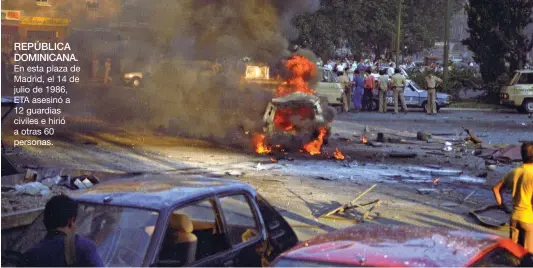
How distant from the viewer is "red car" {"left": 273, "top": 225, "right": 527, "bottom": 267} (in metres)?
3.75

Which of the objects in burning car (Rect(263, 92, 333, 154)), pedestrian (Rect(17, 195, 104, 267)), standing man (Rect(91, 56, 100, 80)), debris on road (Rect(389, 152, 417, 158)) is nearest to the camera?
pedestrian (Rect(17, 195, 104, 267))

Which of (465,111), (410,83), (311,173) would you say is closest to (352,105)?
(410,83)

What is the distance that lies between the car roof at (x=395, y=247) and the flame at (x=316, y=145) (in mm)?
11433

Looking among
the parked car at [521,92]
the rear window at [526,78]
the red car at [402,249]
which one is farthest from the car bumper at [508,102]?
the red car at [402,249]

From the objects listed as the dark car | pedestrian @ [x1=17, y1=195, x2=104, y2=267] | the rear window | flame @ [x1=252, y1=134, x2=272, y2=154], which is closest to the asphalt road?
the rear window

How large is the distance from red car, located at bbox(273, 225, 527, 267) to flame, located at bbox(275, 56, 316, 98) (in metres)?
13.0

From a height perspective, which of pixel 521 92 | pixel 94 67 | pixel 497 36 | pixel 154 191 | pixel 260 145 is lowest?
pixel 260 145

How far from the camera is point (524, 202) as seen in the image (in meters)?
6.30

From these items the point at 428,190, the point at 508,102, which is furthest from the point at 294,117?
the point at 508,102

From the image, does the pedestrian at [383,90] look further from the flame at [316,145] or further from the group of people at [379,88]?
the flame at [316,145]

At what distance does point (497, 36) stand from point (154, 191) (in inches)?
1116

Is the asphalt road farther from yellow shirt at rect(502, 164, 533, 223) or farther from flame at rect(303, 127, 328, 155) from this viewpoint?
yellow shirt at rect(502, 164, 533, 223)

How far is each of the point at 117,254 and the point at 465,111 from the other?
1057 inches

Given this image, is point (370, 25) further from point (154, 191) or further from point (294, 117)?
point (154, 191)
